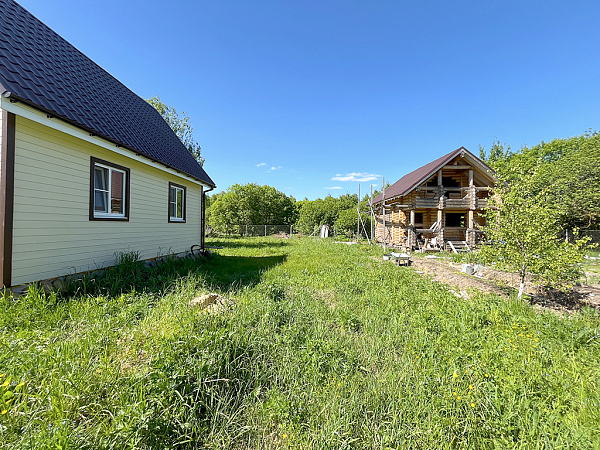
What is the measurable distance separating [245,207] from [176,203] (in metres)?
15.8

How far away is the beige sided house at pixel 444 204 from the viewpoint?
51.3ft

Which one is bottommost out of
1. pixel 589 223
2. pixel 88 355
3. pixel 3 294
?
pixel 88 355

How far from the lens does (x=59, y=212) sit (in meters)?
4.75

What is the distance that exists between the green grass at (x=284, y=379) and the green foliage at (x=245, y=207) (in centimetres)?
2109

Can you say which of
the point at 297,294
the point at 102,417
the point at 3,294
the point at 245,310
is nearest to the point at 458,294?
the point at 297,294

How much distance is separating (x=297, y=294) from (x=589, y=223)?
26.5 meters

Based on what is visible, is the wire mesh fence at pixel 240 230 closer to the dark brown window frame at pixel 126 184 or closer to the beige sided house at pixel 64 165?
the beige sided house at pixel 64 165

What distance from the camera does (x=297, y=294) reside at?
208 inches

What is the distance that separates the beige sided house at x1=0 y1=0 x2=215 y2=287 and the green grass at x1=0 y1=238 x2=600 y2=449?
1.48m

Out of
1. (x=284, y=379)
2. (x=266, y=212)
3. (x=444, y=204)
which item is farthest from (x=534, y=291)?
(x=266, y=212)

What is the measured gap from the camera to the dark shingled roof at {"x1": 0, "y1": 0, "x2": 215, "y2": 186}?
413 cm

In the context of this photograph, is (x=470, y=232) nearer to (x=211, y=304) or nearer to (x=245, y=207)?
(x=211, y=304)

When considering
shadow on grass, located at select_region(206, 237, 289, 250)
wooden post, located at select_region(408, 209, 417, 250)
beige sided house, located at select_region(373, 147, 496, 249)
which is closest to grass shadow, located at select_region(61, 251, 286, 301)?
shadow on grass, located at select_region(206, 237, 289, 250)

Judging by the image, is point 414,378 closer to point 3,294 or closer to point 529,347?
point 529,347
